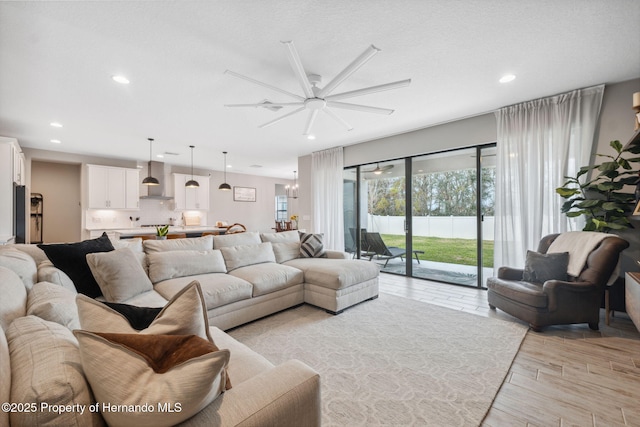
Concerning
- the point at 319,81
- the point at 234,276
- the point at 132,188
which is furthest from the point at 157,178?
the point at 319,81

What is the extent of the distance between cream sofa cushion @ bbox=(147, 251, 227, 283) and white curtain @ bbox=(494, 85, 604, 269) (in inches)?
150

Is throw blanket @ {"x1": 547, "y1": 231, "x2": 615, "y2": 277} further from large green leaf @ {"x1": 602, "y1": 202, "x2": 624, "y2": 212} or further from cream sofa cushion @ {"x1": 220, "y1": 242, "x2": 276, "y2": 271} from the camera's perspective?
cream sofa cushion @ {"x1": 220, "y1": 242, "x2": 276, "y2": 271}

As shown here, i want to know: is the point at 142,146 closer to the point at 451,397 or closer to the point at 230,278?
the point at 230,278

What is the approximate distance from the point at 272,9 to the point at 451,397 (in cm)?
292

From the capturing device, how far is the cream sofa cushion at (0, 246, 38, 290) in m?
1.82

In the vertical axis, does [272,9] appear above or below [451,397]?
above

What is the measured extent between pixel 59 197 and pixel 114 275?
22.4ft

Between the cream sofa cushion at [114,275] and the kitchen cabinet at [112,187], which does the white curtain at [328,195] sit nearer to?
the cream sofa cushion at [114,275]

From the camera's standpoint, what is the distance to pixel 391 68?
2715mm

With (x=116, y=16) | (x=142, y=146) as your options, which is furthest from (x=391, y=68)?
(x=142, y=146)

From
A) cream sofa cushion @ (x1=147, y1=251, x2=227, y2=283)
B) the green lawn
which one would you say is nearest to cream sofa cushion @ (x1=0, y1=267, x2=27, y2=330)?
cream sofa cushion @ (x1=147, y1=251, x2=227, y2=283)

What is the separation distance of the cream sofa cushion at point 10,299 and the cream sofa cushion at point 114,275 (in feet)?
2.43

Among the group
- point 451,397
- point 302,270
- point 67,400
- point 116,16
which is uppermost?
point 116,16

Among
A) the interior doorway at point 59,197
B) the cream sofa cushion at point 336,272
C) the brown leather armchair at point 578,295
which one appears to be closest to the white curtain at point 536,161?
the brown leather armchair at point 578,295
